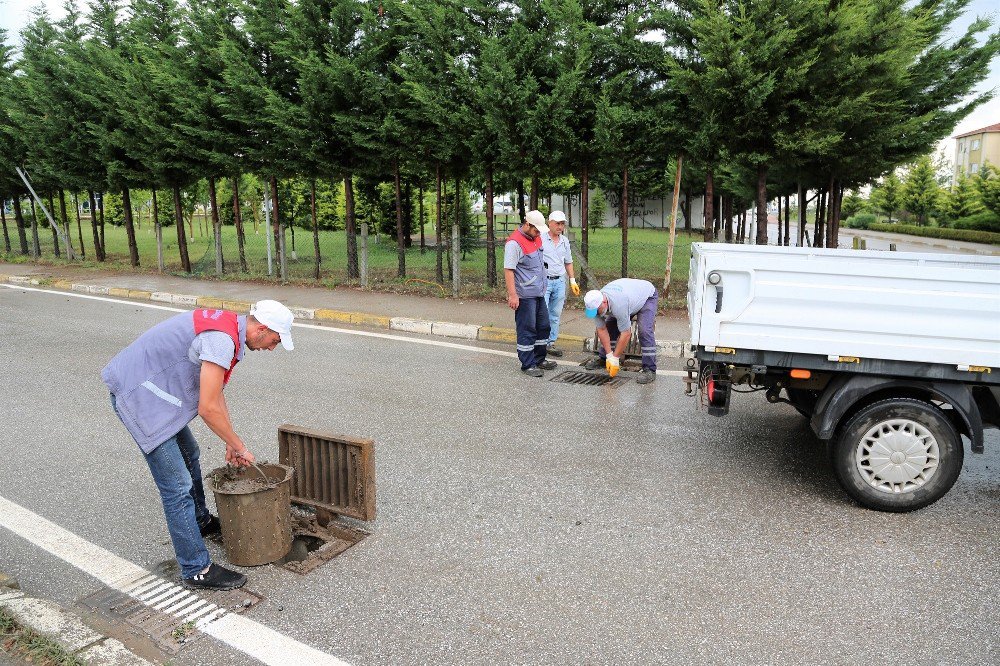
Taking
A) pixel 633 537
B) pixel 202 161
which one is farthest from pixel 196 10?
pixel 633 537

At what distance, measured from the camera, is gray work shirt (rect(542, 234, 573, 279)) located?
8617 mm

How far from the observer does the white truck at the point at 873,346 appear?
445cm

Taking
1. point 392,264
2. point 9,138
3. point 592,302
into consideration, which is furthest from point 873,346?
point 9,138

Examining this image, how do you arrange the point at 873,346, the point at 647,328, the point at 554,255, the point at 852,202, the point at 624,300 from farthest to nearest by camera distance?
the point at 852,202
the point at 554,255
the point at 647,328
the point at 624,300
the point at 873,346

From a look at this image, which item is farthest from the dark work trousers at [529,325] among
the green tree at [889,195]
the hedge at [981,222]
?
the green tree at [889,195]

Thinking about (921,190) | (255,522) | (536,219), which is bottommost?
(255,522)

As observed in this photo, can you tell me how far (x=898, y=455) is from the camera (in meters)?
4.60

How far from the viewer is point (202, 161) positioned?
16.3 m

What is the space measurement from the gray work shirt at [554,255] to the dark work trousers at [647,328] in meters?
1.07

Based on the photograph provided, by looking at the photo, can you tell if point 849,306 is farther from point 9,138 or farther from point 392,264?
point 9,138

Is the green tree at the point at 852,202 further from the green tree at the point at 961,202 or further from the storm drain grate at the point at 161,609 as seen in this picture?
the storm drain grate at the point at 161,609

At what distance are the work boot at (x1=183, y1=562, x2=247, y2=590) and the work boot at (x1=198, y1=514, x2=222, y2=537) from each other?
0.52 metres

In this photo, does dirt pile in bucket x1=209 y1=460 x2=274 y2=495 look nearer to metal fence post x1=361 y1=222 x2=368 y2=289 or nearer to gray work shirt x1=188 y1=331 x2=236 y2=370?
gray work shirt x1=188 y1=331 x2=236 y2=370

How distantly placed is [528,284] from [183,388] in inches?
192
